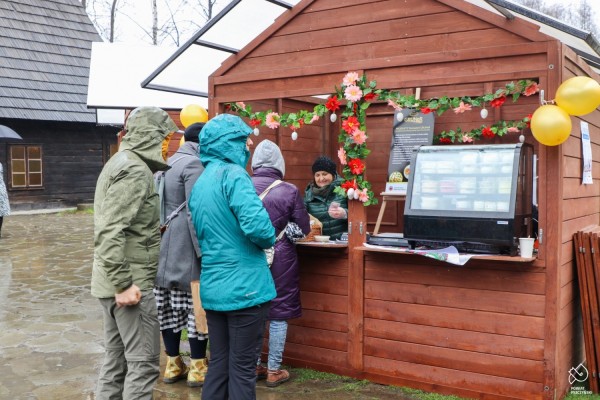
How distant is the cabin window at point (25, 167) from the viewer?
1897cm

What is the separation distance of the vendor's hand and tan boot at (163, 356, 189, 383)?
154 cm

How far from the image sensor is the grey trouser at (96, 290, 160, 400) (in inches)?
135

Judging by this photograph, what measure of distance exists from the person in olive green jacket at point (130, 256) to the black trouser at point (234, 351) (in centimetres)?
34

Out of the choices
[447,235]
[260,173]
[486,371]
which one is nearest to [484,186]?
[447,235]

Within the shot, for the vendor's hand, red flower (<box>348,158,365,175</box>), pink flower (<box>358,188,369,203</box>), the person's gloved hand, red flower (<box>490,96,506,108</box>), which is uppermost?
red flower (<box>490,96,506,108</box>)

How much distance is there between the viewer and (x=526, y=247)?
401 cm

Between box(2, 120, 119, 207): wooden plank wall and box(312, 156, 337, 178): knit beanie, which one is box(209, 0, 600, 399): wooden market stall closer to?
box(312, 156, 337, 178): knit beanie

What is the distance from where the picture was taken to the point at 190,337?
183 inches

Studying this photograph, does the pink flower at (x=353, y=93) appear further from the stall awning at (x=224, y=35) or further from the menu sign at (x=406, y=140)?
the menu sign at (x=406, y=140)

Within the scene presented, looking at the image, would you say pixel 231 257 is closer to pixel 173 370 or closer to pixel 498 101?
pixel 173 370

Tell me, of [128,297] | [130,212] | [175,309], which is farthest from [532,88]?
[175,309]

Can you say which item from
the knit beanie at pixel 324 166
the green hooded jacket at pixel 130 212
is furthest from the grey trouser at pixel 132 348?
the knit beanie at pixel 324 166

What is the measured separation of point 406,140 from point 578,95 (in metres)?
2.38

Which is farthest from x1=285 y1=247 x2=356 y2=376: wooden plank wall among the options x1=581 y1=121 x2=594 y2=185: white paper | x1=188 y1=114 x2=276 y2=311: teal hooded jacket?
x1=581 y1=121 x2=594 y2=185: white paper
